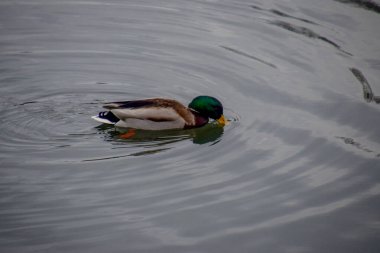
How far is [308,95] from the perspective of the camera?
9.73 meters

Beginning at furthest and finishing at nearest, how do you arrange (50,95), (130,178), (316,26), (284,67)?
(316,26) < (284,67) < (50,95) < (130,178)

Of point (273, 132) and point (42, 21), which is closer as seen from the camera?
point (273, 132)

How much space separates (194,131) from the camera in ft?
30.1

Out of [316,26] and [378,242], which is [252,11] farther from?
[378,242]

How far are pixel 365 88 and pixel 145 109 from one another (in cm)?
331

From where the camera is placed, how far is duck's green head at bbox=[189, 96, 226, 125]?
9.02 metres

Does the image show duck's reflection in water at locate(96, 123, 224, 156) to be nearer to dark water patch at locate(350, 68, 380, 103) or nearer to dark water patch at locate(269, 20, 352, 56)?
dark water patch at locate(350, 68, 380, 103)

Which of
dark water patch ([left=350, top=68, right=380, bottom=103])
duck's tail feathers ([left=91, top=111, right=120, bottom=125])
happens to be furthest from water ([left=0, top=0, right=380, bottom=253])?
duck's tail feathers ([left=91, top=111, right=120, bottom=125])

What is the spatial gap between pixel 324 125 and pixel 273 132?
2.40 ft

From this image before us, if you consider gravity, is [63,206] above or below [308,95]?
below

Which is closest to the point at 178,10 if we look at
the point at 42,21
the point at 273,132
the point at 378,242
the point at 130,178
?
the point at 42,21

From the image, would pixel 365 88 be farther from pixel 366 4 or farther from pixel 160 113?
Result: pixel 366 4

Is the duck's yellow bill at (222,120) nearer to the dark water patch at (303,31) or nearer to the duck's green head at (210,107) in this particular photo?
the duck's green head at (210,107)

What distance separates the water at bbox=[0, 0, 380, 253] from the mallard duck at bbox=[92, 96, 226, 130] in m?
0.17
